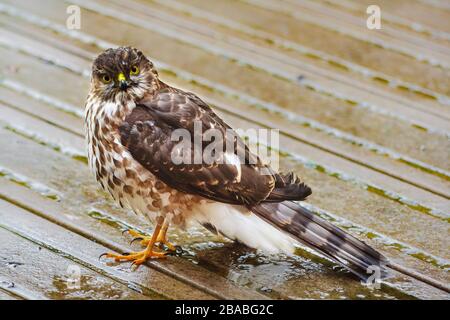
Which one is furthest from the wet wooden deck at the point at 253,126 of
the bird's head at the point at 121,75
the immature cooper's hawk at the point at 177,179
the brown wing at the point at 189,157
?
the bird's head at the point at 121,75

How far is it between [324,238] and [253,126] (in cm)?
134

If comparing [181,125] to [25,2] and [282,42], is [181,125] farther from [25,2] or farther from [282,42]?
[25,2]

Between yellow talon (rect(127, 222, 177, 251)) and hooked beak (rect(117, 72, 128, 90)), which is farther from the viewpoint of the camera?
yellow talon (rect(127, 222, 177, 251))

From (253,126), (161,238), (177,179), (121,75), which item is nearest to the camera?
(177,179)

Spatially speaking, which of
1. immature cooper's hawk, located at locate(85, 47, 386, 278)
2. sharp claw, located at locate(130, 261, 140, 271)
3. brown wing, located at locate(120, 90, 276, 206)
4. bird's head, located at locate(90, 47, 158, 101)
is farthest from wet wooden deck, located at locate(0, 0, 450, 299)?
bird's head, located at locate(90, 47, 158, 101)

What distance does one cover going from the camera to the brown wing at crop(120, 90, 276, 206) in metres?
3.39

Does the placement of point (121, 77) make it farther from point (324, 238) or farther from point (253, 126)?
point (253, 126)

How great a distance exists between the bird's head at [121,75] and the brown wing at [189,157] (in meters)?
0.08

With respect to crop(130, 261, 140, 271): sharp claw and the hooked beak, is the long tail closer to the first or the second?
crop(130, 261, 140, 271): sharp claw

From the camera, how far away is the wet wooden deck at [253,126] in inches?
135

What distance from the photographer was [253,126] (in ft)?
15.3

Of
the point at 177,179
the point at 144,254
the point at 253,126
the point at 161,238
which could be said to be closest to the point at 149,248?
the point at 144,254
